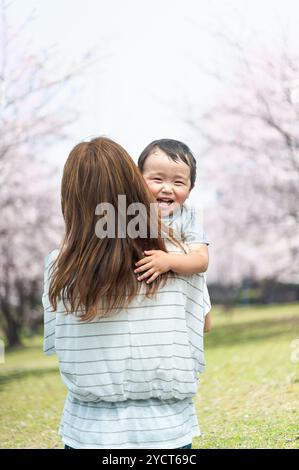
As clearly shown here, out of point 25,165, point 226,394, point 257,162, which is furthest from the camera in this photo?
point 257,162

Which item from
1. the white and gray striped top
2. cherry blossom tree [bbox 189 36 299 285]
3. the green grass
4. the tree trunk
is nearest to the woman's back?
the white and gray striped top

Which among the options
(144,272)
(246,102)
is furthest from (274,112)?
(144,272)

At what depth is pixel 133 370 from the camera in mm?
1135

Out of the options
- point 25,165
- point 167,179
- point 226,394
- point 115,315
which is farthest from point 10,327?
point 115,315

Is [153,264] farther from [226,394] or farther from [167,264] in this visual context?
[226,394]

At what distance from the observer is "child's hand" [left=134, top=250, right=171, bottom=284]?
111 centimetres

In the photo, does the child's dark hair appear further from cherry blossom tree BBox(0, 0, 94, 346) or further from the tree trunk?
the tree trunk

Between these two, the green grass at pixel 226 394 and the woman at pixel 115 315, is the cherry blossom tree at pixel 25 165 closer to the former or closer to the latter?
the green grass at pixel 226 394

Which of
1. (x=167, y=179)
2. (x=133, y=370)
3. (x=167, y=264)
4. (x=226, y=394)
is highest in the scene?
(x=167, y=179)

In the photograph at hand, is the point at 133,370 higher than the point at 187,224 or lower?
lower

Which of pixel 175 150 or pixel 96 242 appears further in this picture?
pixel 175 150

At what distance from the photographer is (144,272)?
112 centimetres

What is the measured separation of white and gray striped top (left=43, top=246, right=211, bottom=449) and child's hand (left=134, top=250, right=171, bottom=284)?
35 millimetres

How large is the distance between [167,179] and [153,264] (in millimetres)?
283
